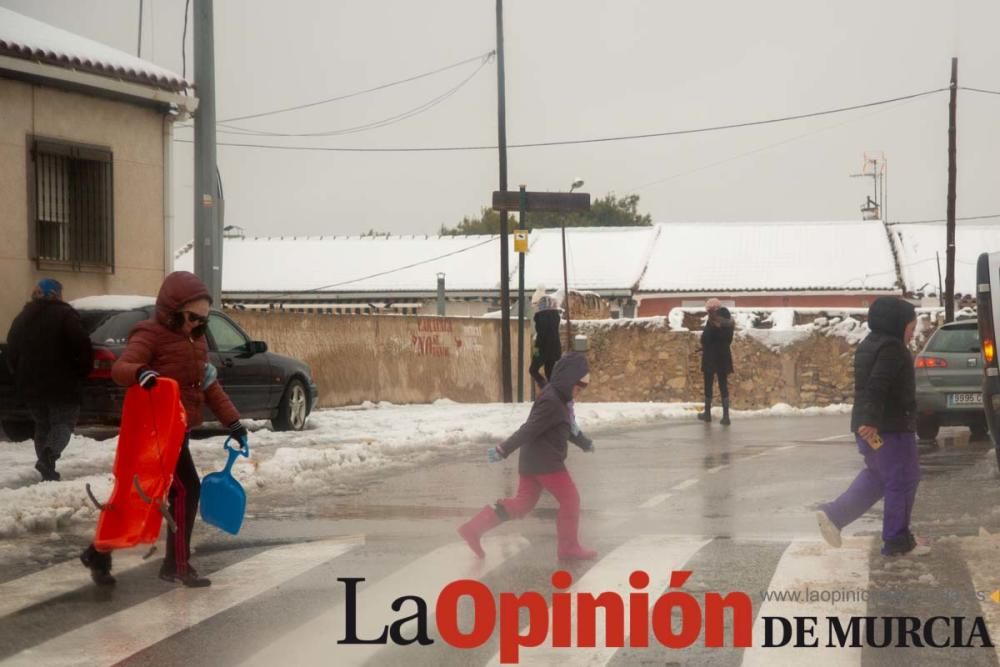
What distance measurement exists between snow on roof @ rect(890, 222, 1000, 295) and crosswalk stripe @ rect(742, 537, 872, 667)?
4184 cm

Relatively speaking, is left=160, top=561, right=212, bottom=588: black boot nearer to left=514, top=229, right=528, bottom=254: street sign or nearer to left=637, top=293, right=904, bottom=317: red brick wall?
left=514, top=229, right=528, bottom=254: street sign

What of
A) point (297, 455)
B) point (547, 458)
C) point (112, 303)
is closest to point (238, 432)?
point (547, 458)

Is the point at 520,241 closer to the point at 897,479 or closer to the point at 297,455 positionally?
the point at 297,455

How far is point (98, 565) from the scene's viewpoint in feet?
24.2

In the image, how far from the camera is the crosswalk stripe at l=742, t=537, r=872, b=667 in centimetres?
576

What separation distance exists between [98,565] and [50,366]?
14.9 ft

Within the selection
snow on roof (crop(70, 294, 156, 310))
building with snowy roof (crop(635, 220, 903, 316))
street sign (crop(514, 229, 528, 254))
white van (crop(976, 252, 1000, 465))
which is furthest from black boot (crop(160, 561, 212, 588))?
building with snowy roof (crop(635, 220, 903, 316))

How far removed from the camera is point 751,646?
5.93m

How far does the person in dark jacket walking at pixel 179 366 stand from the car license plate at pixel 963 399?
11.2 m

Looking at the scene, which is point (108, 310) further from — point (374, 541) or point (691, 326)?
point (691, 326)

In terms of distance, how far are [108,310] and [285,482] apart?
12.2 feet

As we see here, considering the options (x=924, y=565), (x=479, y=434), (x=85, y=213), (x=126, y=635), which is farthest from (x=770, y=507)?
(x=85, y=213)

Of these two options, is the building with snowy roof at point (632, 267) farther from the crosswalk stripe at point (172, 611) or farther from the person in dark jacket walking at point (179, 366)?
the person in dark jacket walking at point (179, 366)

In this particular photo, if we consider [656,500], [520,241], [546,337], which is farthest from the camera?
[520,241]
